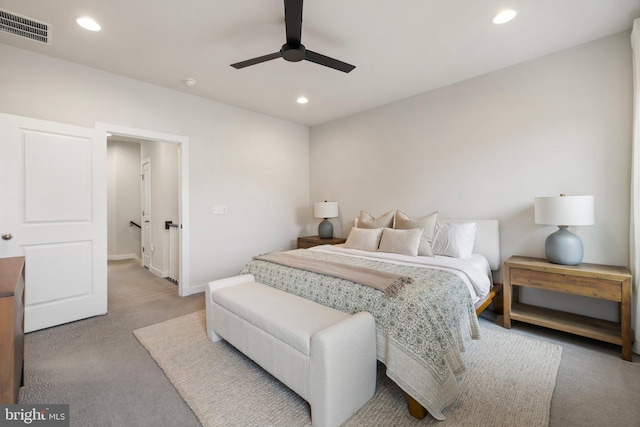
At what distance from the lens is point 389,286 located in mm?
1808

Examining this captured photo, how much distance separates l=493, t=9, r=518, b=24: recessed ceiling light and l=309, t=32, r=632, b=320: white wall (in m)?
0.93

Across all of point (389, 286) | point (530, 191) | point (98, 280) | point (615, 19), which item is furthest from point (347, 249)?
point (615, 19)

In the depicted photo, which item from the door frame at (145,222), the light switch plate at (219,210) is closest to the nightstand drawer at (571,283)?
the light switch plate at (219,210)

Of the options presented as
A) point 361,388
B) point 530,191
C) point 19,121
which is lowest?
point 361,388

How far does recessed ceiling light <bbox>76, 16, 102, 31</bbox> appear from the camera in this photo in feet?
7.23

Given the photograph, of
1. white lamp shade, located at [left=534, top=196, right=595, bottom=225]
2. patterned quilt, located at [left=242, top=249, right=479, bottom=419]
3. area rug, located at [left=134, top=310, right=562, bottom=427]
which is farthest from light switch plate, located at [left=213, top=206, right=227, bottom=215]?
white lamp shade, located at [left=534, top=196, right=595, bottom=225]

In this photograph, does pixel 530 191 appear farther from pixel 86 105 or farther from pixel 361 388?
pixel 86 105

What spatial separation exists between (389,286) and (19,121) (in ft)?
11.5

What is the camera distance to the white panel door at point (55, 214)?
8.16ft

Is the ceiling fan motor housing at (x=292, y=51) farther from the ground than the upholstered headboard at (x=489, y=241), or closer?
farther from the ground

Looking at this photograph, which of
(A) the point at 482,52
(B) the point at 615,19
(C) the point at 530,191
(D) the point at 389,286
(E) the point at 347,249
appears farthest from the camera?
(E) the point at 347,249

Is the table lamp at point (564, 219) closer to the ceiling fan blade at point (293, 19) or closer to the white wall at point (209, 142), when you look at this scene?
the ceiling fan blade at point (293, 19)

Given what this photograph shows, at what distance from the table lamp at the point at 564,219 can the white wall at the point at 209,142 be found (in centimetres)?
358

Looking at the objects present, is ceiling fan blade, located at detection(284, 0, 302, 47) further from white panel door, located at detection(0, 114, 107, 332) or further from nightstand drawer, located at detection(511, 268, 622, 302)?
nightstand drawer, located at detection(511, 268, 622, 302)
